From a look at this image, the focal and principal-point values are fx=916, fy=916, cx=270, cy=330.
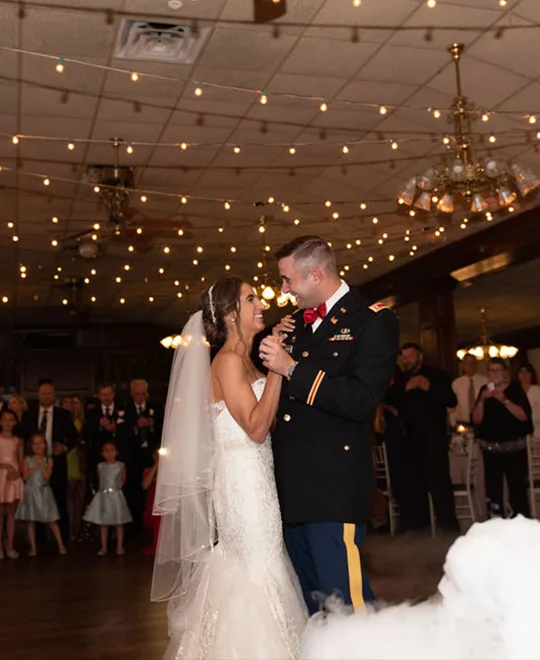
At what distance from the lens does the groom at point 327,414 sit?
2611mm

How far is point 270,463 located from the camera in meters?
3.09

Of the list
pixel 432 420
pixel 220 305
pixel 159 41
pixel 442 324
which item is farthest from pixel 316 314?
pixel 442 324

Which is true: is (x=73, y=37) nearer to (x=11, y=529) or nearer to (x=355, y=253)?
(x=11, y=529)

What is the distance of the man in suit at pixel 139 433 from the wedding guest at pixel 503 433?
124 inches

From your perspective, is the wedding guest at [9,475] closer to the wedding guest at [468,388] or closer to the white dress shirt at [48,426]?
the white dress shirt at [48,426]

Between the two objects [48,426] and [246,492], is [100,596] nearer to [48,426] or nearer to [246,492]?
[246,492]

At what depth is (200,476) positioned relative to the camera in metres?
3.08

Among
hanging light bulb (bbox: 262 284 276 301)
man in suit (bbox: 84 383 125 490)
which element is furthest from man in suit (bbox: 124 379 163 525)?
hanging light bulb (bbox: 262 284 276 301)

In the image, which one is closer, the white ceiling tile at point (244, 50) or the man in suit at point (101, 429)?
the white ceiling tile at point (244, 50)

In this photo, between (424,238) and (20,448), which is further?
(424,238)

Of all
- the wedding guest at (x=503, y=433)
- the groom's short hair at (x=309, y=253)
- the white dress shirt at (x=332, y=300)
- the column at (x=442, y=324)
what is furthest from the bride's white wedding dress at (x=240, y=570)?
the column at (x=442, y=324)

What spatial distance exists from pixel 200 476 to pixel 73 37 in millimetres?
3356

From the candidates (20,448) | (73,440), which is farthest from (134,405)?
(20,448)

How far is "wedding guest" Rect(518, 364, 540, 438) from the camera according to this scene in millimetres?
→ 8728
